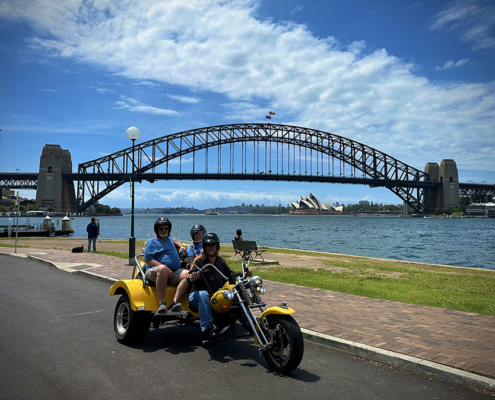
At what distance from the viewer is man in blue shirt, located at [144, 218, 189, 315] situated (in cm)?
498

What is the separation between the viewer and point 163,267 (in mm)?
5039

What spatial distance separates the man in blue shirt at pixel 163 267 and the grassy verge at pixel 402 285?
443 cm

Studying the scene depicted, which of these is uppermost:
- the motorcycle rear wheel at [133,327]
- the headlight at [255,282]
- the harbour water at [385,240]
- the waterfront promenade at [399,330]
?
the headlight at [255,282]

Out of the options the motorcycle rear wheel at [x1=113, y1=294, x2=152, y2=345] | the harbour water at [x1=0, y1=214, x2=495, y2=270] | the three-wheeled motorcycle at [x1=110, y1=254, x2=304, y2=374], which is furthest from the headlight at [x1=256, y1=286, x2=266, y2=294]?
the harbour water at [x1=0, y1=214, x2=495, y2=270]

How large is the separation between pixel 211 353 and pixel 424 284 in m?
6.87

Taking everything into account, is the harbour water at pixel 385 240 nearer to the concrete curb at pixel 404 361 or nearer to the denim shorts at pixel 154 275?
the concrete curb at pixel 404 361

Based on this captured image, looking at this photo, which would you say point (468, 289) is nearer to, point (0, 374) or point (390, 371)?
point (390, 371)

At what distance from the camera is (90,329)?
5.76m

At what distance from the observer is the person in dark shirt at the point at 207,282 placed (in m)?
4.64

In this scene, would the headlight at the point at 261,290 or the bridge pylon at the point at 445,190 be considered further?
the bridge pylon at the point at 445,190

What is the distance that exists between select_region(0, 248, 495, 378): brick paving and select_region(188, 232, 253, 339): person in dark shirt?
1.56 meters

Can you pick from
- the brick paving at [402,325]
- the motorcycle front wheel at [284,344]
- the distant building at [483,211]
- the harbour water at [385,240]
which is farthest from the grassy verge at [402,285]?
the distant building at [483,211]

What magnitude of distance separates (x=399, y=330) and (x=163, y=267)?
3.25m

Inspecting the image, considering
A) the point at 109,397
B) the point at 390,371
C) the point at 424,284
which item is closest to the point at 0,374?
the point at 109,397
